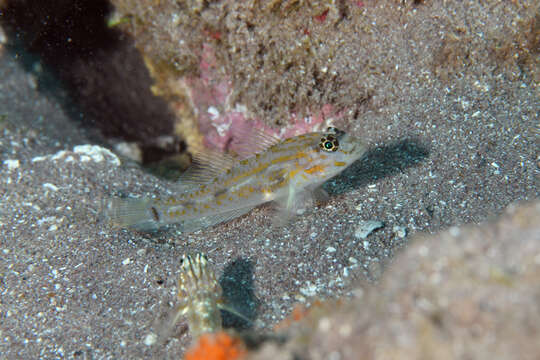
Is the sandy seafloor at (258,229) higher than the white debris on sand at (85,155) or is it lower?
lower

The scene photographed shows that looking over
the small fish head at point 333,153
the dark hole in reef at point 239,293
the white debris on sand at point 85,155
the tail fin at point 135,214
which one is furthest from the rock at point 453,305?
the white debris on sand at point 85,155

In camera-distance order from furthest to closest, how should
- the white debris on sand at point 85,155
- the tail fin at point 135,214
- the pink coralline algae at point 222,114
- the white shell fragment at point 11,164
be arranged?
the pink coralline algae at point 222,114 → the white debris on sand at point 85,155 → the white shell fragment at point 11,164 → the tail fin at point 135,214

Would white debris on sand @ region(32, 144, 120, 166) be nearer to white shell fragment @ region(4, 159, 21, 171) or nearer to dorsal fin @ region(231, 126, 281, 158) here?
white shell fragment @ region(4, 159, 21, 171)

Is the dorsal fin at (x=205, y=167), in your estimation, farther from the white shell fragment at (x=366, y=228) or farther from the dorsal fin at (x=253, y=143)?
the white shell fragment at (x=366, y=228)

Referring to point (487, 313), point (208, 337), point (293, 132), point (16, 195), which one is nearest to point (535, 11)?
point (293, 132)

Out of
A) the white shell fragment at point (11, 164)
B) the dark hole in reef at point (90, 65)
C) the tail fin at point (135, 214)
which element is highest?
the dark hole in reef at point (90, 65)

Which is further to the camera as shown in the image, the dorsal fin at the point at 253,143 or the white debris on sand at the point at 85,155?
the white debris on sand at the point at 85,155
